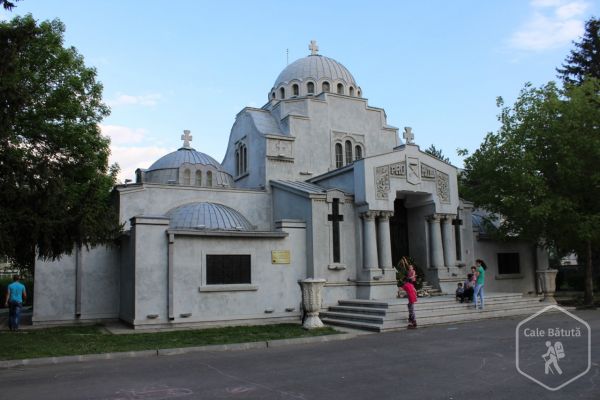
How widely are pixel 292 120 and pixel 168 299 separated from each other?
11.3 meters

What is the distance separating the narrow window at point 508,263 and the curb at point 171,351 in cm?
1328

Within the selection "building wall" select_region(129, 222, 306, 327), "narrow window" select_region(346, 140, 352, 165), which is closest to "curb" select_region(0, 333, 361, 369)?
"building wall" select_region(129, 222, 306, 327)

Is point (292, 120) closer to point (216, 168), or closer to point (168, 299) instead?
point (216, 168)

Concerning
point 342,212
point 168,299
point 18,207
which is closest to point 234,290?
point 168,299

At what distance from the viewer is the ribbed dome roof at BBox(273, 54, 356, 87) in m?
28.5

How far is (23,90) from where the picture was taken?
11672 millimetres

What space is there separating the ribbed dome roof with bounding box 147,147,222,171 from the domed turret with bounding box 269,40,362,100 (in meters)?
6.37

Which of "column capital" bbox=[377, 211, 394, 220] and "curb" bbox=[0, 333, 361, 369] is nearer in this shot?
"curb" bbox=[0, 333, 361, 369]

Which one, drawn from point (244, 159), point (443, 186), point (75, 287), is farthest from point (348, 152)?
point (75, 287)

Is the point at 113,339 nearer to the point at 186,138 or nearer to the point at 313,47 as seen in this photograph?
the point at 186,138

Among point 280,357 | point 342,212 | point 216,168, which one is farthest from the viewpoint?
point 216,168

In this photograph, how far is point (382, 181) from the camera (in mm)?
20188

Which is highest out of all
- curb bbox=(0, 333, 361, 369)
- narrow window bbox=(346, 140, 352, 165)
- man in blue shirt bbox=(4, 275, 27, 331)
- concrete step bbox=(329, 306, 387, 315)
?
narrow window bbox=(346, 140, 352, 165)

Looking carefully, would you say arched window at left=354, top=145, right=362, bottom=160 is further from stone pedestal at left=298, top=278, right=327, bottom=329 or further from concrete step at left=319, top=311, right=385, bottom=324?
stone pedestal at left=298, top=278, right=327, bottom=329
